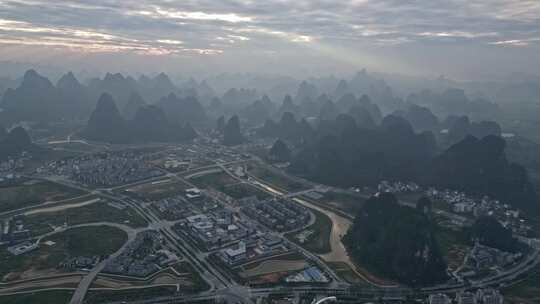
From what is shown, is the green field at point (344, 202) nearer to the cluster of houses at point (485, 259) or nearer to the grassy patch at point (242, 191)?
the grassy patch at point (242, 191)

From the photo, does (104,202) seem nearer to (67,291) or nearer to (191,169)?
(191,169)

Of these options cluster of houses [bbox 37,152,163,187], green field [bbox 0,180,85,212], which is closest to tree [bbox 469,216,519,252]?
cluster of houses [bbox 37,152,163,187]

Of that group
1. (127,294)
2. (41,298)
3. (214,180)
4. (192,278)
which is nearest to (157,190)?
(214,180)

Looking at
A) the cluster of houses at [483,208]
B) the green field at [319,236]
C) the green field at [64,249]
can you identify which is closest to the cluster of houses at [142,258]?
A: the green field at [64,249]

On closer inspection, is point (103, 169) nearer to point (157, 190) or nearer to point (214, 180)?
point (157, 190)

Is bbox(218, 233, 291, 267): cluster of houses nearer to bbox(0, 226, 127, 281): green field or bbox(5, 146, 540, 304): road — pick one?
bbox(5, 146, 540, 304): road

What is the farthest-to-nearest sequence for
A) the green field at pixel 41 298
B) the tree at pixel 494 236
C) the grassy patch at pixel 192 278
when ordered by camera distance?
the tree at pixel 494 236, the grassy patch at pixel 192 278, the green field at pixel 41 298

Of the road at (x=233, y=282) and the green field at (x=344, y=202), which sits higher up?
the green field at (x=344, y=202)
